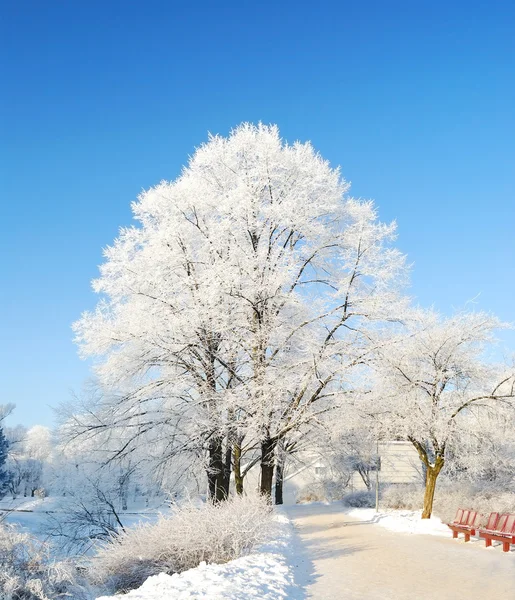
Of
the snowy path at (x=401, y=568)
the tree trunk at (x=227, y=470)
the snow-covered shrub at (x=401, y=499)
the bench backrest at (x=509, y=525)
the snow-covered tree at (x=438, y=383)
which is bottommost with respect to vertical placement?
the snowy path at (x=401, y=568)

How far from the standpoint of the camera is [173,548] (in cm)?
981

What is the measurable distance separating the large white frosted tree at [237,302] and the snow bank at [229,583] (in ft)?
21.2

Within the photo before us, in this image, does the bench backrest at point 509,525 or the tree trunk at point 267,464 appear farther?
the tree trunk at point 267,464

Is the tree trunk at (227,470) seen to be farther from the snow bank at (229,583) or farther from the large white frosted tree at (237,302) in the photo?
the snow bank at (229,583)

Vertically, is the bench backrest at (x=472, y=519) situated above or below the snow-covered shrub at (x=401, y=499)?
below

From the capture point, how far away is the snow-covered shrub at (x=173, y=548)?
381 inches

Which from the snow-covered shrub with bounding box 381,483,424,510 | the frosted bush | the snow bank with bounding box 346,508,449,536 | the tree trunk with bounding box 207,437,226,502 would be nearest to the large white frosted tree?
the tree trunk with bounding box 207,437,226,502

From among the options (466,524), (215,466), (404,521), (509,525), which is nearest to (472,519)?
(466,524)

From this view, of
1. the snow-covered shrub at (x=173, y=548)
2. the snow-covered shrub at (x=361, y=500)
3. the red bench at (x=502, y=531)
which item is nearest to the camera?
the snow-covered shrub at (x=173, y=548)

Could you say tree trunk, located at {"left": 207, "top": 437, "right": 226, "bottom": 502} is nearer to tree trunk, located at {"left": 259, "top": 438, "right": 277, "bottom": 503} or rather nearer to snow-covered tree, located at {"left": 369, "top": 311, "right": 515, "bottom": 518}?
tree trunk, located at {"left": 259, "top": 438, "right": 277, "bottom": 503}

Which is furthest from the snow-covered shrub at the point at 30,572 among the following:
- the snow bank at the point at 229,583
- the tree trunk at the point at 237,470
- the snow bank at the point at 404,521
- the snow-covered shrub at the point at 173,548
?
the snow bank at the point at 404,521

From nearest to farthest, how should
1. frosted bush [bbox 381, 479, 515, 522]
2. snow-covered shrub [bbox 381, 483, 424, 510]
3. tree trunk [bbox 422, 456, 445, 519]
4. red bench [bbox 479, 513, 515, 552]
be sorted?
red bench [bbox 479, 513, 515, 552]
frosted bush [bbox 381, 479, 515, 522]
tree trunk [bbox 422, 456, 445, 519]
snow-covered shrub [bbox 381, 483, 424, 510]

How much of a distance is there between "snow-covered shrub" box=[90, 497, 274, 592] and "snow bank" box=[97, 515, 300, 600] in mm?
624

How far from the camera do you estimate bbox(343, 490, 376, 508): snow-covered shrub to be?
88.1ft
